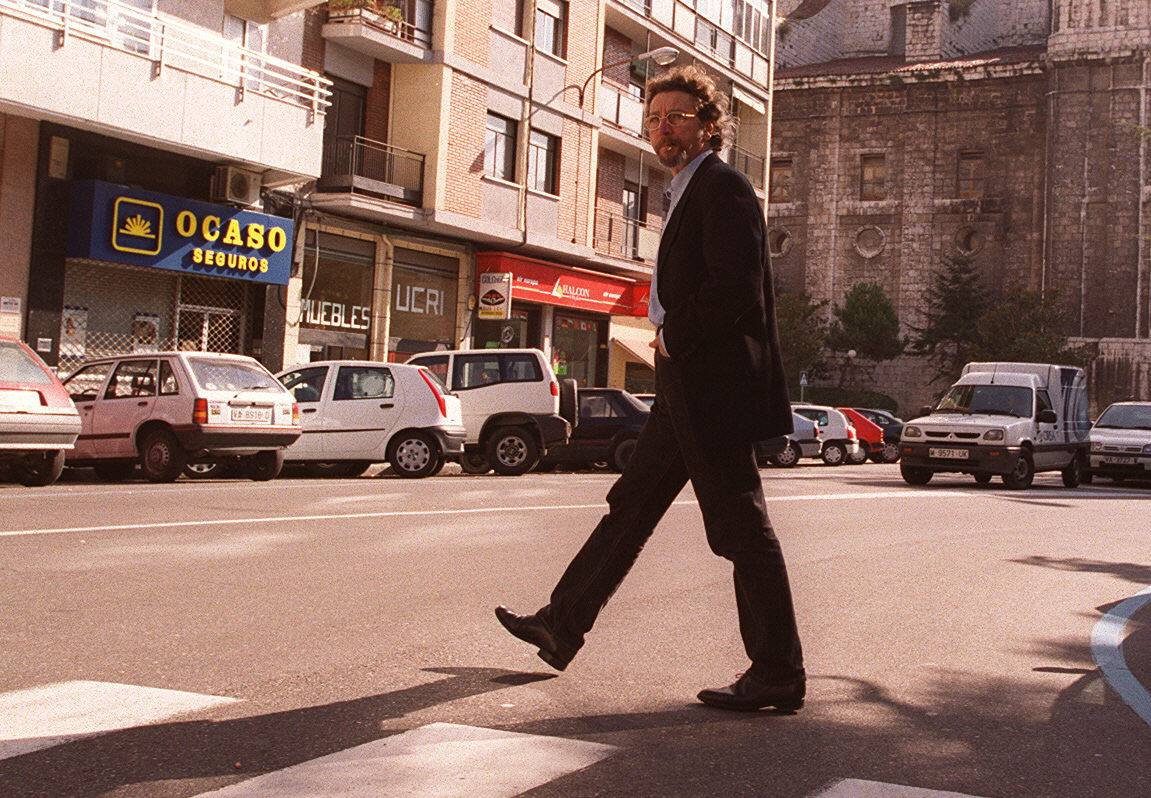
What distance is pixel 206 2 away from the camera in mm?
22188

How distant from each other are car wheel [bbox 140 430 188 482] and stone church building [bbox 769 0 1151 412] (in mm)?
47392

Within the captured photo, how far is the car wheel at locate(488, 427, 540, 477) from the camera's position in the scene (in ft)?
69.8

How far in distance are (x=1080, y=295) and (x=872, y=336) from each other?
8.44 metres

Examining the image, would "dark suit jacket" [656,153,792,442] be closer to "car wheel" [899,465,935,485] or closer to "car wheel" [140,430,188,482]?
"car wheel" [140,430,188,482]

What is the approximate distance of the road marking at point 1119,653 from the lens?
5275 millimetres

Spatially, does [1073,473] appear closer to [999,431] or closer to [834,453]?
[999,431]

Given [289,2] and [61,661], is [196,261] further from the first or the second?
[61,661]

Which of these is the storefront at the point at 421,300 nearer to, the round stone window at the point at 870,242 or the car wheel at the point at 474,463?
the car wheel at the point at 474,463

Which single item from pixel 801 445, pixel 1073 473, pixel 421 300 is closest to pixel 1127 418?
pixel 1073 473

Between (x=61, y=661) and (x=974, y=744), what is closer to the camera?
(x=974, y=744)

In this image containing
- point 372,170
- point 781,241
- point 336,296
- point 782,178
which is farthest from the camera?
point 781,241

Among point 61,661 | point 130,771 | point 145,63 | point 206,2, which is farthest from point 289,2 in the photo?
point 130,771

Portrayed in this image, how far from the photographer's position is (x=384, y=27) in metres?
25.9

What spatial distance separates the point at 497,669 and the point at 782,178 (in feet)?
206
